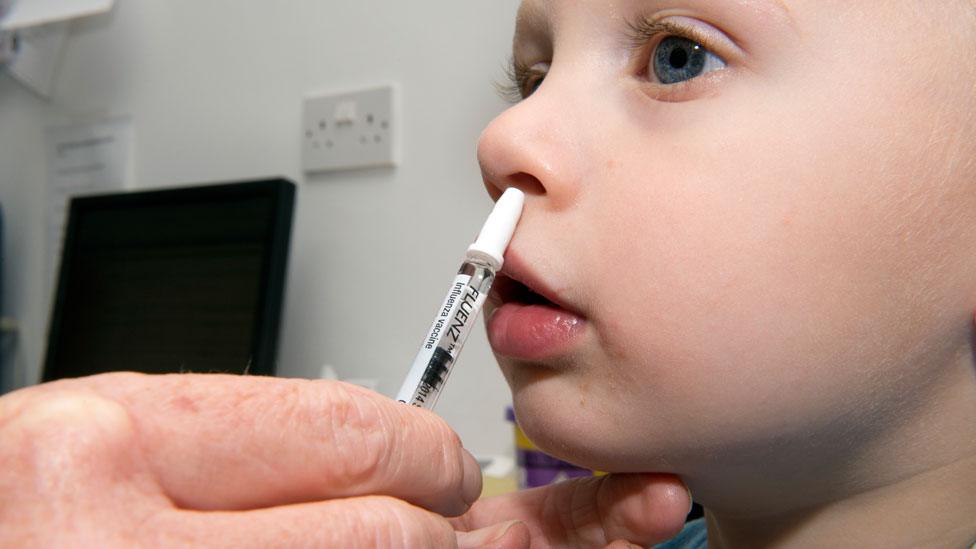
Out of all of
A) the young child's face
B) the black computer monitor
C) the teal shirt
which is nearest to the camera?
the young child's face

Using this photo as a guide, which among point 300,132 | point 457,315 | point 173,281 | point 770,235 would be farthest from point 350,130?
point 770,235

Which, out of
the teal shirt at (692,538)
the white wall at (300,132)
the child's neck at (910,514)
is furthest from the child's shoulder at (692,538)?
the white wall at (300,132)

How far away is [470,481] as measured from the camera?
18.4 inches

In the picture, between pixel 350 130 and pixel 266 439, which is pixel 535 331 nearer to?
pixel 266 439

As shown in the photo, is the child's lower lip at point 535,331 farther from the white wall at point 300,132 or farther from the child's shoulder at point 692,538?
the white wall at point 300,132

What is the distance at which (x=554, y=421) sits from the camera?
1.66 feet

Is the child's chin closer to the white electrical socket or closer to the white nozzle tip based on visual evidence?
the white nozzle tip

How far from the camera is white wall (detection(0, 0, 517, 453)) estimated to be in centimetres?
120

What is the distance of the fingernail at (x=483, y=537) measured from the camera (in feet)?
1.76

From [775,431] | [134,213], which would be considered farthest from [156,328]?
[775,431]

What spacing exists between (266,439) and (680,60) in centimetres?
37

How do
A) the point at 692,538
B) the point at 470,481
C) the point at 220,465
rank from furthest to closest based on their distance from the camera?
the point at 692,538, the point at 470,481, the point at 220,465

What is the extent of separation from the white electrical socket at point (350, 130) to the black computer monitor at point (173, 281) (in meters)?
0.12

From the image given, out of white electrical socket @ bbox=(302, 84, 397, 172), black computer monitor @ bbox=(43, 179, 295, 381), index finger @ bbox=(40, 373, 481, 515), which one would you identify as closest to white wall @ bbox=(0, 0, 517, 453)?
white electrical socket @ bbox=(302, 84, 397, 172)
